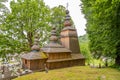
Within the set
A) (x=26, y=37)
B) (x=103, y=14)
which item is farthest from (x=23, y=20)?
(x=103, y=14)

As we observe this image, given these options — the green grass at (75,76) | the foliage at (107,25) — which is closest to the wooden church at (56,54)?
the green grass at (75,76)

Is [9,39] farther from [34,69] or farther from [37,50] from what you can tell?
[34,69]

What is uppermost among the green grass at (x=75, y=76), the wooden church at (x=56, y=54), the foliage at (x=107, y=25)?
the foliage at (x=107, y=25)

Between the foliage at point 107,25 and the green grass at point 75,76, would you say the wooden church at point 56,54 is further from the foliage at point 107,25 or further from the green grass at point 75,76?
the foliage at point 107,25

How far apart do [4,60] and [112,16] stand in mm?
19358

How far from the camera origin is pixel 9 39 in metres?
25.4

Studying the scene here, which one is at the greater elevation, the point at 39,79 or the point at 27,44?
the point at 27,44

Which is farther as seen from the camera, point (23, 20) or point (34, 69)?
point (23, 20)

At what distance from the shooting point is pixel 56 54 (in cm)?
2103

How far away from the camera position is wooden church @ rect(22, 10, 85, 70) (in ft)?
65.3

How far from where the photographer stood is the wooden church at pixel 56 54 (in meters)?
19.9

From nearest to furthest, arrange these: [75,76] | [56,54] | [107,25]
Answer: [75,76], [107,25], [56,54]

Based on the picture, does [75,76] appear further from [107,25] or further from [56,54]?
[107,25]

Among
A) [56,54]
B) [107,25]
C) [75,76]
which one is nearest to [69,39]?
[56,54]
